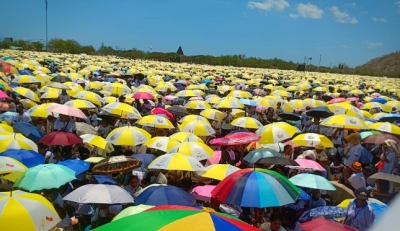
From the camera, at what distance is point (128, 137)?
25.8 ft

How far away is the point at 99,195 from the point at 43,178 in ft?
3.09

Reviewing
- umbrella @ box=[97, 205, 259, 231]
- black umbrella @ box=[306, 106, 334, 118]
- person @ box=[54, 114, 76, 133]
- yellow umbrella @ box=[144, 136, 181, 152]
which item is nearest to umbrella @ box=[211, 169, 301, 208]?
umbrella @ box=[97, 205, 259, 231]

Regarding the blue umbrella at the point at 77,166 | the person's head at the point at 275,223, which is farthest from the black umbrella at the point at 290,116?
the person's head at the point at 275,223

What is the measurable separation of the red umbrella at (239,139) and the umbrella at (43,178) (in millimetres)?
3372

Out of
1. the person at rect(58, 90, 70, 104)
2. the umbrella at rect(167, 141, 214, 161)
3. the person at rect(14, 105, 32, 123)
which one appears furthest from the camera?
the person at rect(58, 90, 70, 104)

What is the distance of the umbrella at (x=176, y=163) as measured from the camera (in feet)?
20.0

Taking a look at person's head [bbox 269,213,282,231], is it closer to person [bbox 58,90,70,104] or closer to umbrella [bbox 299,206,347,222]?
umbrella [bbox 299,206,347,222]

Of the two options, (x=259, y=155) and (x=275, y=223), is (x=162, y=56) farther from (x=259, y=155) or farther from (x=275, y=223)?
(x=275, y=223)

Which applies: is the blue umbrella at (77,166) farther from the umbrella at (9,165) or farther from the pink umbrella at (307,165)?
the pink umbrella at (307,165)

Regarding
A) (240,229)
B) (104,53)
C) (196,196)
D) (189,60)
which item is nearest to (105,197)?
(196,196)

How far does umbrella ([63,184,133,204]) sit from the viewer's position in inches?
191

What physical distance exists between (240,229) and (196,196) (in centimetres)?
291

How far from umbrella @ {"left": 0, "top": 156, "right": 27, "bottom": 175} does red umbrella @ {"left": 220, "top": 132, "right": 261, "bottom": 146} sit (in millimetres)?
3818

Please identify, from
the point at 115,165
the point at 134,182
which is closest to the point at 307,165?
the point at 134,182
